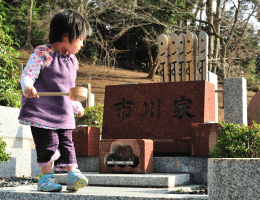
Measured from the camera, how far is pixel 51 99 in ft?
9.87

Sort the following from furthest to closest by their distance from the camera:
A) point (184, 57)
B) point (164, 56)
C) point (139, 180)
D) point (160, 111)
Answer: point (164, 56) < point (184, 57) < point (160, 111) < point (139, 180)

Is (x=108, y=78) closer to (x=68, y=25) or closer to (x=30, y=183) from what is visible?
(x=30, y=183)

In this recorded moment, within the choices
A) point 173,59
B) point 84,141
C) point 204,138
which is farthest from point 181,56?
point 84,141

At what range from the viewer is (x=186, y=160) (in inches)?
175

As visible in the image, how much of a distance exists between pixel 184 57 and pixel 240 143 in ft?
9.54

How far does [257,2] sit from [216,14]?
1.89m

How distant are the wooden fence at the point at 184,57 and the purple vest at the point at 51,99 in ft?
10.2

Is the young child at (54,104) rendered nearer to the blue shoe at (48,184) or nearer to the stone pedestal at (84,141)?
the blue shoe at (48,184)

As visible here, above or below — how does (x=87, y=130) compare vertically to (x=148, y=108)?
below

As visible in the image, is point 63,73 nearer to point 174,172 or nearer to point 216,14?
point 174,172

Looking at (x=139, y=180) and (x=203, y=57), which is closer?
(x=139, y=180)

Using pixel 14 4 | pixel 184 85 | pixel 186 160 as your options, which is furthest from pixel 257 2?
pixel 14 4

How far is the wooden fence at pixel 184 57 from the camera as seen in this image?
5730 mm

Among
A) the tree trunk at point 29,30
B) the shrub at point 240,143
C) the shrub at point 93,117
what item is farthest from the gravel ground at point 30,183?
the tree trunk at point 29,30
